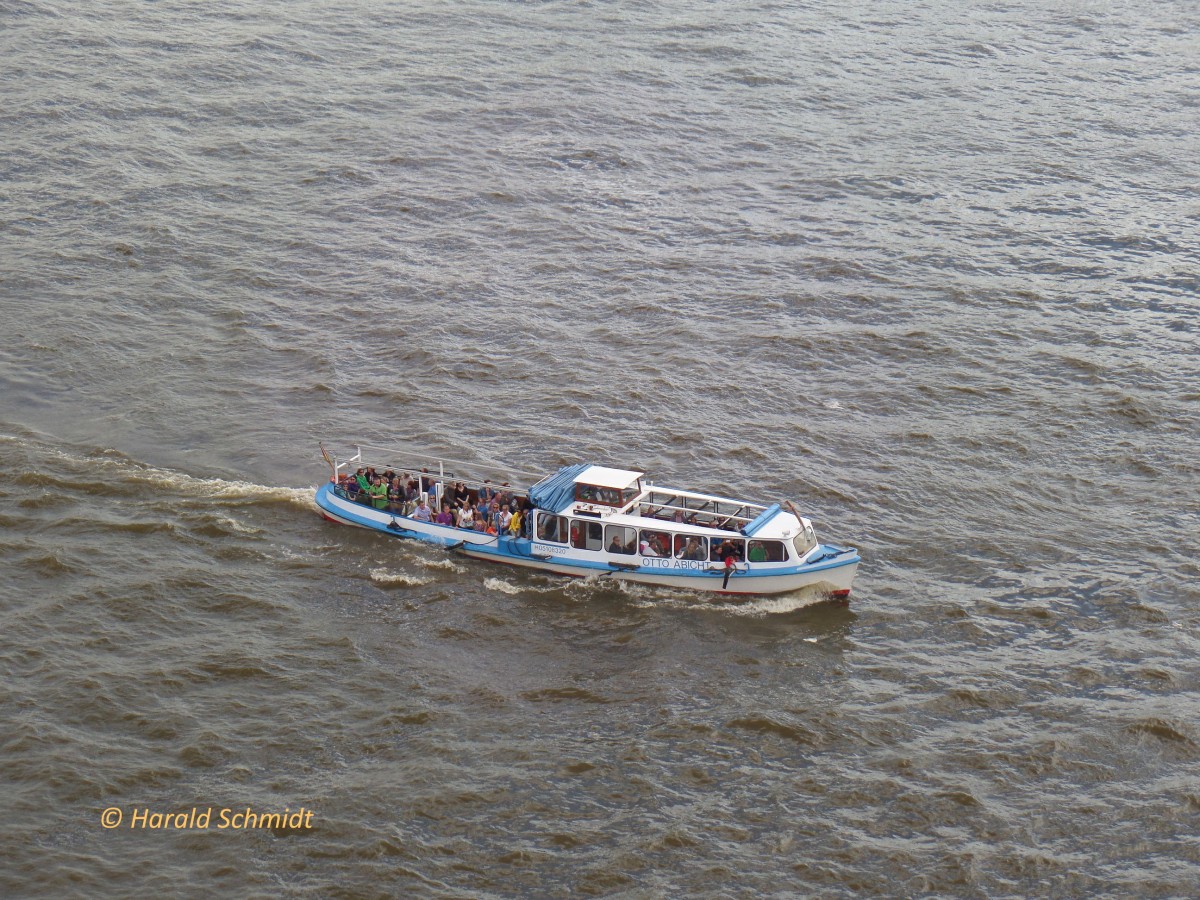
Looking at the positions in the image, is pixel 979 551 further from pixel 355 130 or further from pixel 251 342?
pixel 355 130

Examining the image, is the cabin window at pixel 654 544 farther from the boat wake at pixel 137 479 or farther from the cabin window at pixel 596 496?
the boat wake at pixel 137 479

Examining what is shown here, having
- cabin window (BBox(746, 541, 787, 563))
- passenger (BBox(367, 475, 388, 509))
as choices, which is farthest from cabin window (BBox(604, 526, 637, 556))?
passenger (BBox(367, 475, 388, 509))

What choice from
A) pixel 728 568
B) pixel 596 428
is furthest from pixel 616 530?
pixel 596 428

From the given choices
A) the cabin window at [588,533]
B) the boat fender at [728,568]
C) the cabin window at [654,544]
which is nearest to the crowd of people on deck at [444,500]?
the cabin window at [588,533]

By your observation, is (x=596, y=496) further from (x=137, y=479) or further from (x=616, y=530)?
(x=137, y=479)

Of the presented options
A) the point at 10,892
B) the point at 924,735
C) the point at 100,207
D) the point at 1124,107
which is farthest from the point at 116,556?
the point at 1124,107

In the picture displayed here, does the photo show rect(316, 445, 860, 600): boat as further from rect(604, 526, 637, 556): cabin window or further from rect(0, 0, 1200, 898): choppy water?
rect(0, 0, 1200, 898): choppy water
